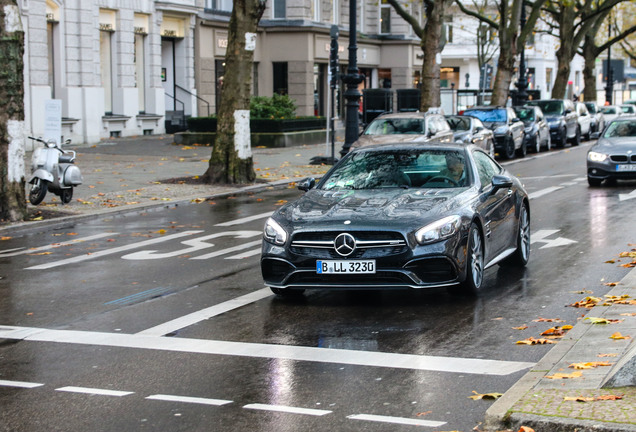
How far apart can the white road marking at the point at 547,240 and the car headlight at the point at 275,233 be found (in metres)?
4.66

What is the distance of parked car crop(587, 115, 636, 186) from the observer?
70.9 ft

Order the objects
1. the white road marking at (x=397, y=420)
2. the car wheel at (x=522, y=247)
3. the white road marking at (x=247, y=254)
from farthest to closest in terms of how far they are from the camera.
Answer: the white road marking at (x=247, y=254)
the car wheel at (x=522, y=247)
the white road marking at (x=397, y=420)

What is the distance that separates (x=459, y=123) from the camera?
2989cm

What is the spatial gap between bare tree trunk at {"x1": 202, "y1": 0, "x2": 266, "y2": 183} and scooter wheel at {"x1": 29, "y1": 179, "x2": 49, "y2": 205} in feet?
17.7

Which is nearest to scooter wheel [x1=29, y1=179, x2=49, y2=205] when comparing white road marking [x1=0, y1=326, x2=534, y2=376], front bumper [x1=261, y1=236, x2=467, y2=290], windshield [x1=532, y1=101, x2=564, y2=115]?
white road marking [x1=0, y1=326, x2=534, y2=376]

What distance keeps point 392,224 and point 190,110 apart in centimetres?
3560

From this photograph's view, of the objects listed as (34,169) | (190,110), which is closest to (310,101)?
(190,110)

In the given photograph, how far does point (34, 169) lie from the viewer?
751 inches

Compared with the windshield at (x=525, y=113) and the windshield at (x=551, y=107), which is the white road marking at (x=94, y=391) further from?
the windshield at (x=551, y=107)

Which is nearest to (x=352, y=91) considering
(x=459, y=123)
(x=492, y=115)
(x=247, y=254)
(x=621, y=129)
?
(x=459, y=123)

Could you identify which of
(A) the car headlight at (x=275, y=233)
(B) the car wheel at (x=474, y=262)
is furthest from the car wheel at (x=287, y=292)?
(B) the car wheel at (x=474, y=262)

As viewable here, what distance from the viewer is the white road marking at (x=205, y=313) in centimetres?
887

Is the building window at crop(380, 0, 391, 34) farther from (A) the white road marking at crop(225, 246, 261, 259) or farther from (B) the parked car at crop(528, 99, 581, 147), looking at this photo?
(A) the white road marking at crop(225, 246, 261, 259)

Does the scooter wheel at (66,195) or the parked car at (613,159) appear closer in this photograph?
the scooter wheel at (66,195)
